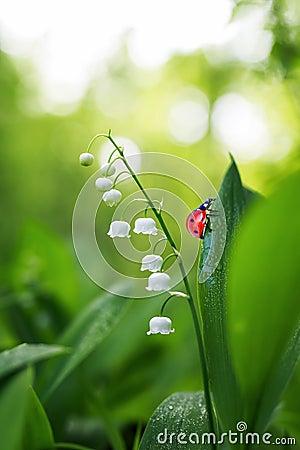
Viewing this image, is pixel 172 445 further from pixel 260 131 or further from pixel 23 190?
pixel 23 190

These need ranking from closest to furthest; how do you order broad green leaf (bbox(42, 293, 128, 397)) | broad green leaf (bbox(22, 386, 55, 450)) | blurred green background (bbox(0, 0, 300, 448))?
broad green leaf (bbox(22, 386, 55, 450))
broad green leaf (bbox(42, 293, 128, 397))
blurred green background (bbox(0, 0, 300, 448))

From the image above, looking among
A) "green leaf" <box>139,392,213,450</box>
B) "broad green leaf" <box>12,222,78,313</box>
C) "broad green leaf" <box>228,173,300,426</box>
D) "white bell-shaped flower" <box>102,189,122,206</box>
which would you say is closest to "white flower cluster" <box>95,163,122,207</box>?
"white bell-shaped flower" <box>102,189,122,206</box>

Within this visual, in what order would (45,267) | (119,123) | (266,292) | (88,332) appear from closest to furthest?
(266,292), (88,332), (45,267), (119,123)

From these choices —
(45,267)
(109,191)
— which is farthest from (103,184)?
(45,267)

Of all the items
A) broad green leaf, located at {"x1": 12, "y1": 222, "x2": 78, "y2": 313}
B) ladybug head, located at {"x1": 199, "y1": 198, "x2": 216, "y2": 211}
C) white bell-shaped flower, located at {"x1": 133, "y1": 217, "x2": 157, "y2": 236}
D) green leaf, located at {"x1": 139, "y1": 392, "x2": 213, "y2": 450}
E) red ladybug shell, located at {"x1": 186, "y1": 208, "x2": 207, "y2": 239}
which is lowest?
green leaf, located at {"x1": 139, "y1": 392, "x2": 213, "y2": 450}

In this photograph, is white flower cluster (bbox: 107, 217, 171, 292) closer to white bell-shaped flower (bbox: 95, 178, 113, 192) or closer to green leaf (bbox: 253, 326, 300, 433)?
white bell-shaped flower (bbox: 95, 178, 113, 192)

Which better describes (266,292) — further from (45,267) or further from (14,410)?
(45,267)

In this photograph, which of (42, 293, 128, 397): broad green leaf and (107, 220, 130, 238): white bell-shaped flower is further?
(42, 293, 128, 397): broad green leaf
